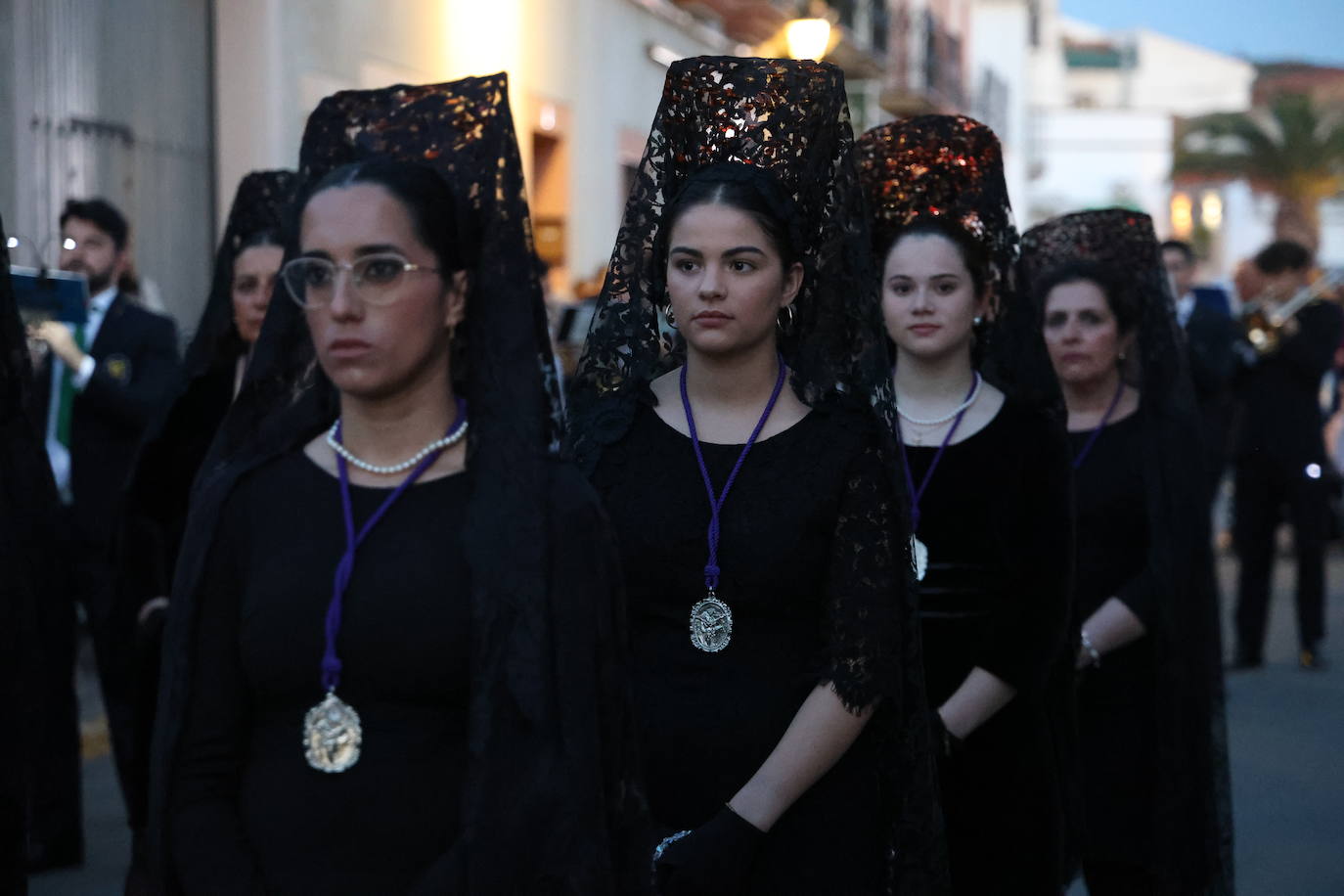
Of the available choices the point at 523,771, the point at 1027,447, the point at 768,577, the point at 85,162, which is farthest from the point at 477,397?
the point at 85,162

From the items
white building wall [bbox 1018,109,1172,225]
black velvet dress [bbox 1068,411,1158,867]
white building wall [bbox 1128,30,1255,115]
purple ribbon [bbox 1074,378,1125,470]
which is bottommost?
black velvet dress [bbox 1068,411,1158,867]

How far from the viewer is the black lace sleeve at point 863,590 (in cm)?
347

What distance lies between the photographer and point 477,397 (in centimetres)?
276

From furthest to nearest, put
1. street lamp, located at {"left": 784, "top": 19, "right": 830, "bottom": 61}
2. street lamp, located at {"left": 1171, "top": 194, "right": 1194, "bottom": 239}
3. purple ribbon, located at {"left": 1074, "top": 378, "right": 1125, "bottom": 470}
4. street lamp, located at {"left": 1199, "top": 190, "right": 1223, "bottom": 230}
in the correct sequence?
street lamp, located at {"left": 1199, "top": 190, "right": 1223, "bottom": 230}
street lamp, located at {"left": 1171, "top": 194, "right": 1194, "bottom": 239}
street lamp, located at {"left": 784, "top": 19, "right": 830, "bottom": 61}
purple ribbon, located at {"left": 1074, "top": 378, "right": 1125, "bottom": 470}

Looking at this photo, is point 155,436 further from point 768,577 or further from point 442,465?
point 442,465

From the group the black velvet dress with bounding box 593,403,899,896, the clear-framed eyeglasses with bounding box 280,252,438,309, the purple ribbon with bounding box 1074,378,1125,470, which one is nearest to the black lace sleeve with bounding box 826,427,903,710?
the black velvet dress with bounding box 593,403,899,896

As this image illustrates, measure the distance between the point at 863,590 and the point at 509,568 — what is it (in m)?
1.02

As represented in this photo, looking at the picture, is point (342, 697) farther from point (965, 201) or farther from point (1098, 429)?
point (1098, 429)

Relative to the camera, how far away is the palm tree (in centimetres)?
4212

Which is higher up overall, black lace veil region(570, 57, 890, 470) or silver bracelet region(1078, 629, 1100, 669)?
black lace veil region(570, 57, 890, 470)

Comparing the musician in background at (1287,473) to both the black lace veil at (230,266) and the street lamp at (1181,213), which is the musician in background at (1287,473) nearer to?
the black lace veil at (230,266)

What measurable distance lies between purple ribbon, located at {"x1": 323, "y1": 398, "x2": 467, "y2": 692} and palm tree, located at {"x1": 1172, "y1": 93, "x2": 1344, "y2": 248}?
39794 mm

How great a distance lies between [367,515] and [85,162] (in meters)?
8.85

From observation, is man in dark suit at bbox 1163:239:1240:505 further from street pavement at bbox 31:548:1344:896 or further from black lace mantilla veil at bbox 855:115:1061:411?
black lace mantilla veil at bbox 855:115:1061:411
